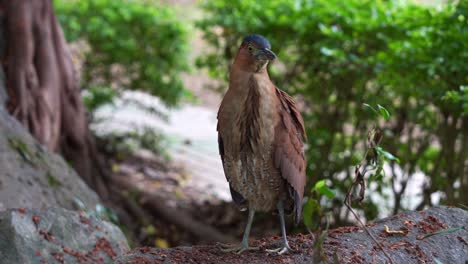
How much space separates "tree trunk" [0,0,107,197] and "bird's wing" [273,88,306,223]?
432cm

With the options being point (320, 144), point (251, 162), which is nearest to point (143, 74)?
point (320, 144)

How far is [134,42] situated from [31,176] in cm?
412

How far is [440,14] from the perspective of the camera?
5562 millimetres

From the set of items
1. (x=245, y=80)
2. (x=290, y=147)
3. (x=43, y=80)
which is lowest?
(x=43, y=80)

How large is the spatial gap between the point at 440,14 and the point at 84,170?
187 inches

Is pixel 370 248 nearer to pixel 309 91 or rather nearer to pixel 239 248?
pixel 239 248

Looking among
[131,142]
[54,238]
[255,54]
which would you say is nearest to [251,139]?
[255,54]

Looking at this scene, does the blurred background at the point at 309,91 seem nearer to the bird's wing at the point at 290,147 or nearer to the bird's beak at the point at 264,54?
the bird's wing at the point at 290,147

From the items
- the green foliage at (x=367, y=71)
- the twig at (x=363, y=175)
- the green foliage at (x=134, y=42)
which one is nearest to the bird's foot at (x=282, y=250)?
the twig at (x=363, y=175)

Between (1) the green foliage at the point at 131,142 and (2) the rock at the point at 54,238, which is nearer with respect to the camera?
(2) the rock at the point at 54,238

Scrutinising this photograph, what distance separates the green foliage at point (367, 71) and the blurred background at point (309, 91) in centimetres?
2

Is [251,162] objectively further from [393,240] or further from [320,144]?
[320,144]

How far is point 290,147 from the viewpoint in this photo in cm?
375

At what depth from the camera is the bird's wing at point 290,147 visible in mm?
3695
